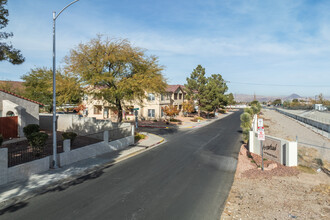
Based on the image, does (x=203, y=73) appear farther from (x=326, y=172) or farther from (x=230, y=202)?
(x=230, y=202)

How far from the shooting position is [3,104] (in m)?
17.6

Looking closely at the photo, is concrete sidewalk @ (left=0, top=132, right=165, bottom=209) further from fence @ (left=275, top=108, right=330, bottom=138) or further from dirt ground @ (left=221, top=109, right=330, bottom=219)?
fence @ (left=275, top=108, right=330, bottom=138)

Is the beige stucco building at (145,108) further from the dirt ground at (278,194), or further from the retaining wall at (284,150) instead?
the dirt ground at (278,194)

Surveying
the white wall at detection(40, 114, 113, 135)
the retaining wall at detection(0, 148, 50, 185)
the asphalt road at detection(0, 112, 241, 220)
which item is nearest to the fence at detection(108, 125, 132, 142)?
the white wall at detection(40, 114, 113, 135)

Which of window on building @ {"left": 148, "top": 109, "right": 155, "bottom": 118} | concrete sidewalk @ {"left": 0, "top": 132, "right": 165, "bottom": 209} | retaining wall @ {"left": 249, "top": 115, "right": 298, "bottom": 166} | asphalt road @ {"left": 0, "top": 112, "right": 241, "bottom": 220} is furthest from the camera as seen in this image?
window on building @ {"left": 148, "top": 109, "right": 155, "bottom": 118}

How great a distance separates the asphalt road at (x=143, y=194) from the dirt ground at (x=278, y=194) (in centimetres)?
63

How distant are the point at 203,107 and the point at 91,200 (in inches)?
1555

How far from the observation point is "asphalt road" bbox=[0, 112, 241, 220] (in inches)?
281

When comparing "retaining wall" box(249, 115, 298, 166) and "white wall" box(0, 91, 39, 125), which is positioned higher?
"white wall" box(0, 91, 39, 125)

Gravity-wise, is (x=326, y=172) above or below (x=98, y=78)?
below

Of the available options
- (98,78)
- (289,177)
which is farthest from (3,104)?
(289,177)

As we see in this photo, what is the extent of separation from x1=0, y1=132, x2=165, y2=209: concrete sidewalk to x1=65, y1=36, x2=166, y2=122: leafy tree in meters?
6.53

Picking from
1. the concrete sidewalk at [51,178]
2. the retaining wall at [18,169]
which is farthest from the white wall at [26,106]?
the concrete sidewalk at [51,178]

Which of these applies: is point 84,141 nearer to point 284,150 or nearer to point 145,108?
point 284,150
